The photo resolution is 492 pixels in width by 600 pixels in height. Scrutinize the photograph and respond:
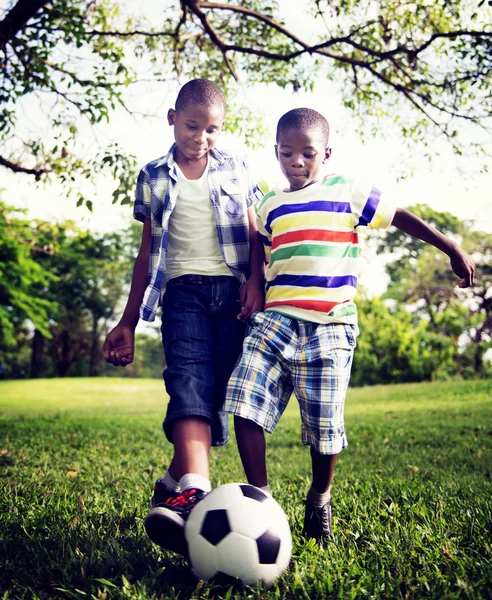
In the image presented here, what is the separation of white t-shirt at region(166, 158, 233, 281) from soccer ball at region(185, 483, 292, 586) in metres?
1.26

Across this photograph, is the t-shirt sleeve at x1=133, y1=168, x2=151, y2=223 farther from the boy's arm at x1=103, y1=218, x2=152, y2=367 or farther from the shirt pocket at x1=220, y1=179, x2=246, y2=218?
the shirt pocket at x1=220, y1=179, x2=246, y2=218

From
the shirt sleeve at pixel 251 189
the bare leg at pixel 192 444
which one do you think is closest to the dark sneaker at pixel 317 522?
the bare leg at pixel 192 444

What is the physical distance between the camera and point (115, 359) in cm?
310

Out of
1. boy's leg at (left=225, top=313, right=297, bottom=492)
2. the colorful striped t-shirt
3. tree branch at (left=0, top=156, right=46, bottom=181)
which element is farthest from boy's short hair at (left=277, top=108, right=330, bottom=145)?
tree branch at (left=0, top=156, right=46, bottom=181)

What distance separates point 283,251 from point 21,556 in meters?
1.77

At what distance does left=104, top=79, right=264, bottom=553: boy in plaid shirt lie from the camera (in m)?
2.96

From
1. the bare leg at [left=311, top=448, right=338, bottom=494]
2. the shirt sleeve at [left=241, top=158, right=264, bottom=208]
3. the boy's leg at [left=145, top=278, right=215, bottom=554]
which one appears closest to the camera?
the boy's leg at [left=145, top=278, right=215, bottom=554]

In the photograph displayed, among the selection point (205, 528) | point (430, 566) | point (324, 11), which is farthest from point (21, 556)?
point (324, 11)

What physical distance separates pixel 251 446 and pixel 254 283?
81cm

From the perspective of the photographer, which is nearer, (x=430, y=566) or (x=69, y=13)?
(x=430, y=566)

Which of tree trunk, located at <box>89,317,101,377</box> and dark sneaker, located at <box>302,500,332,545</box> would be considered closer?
dark sneaker, located at <box>302,500,332,545</box>

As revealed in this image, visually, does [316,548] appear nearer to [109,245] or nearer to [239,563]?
[239,563]

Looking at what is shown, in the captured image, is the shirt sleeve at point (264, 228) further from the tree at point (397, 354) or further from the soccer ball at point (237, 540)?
the tree at point (397, 354)

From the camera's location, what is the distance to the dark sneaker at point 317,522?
2754 millimetres
